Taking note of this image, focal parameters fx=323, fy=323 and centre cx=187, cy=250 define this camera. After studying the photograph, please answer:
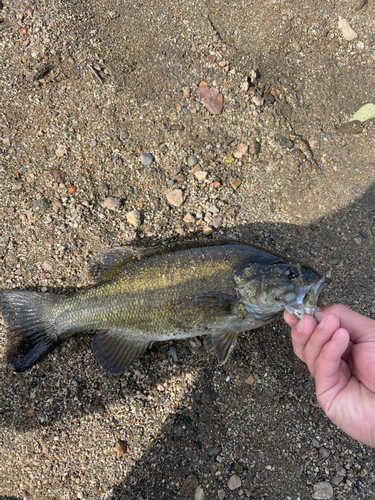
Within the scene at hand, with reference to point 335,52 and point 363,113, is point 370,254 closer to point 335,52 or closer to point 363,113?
point 363,113

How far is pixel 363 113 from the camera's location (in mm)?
4309

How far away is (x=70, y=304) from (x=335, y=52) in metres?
4.64

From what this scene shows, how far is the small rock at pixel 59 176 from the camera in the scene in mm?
3854

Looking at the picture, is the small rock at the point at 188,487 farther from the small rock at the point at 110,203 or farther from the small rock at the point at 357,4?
the small rock at the point at 357,4

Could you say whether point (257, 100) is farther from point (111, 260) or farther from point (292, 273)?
point (111, 260)

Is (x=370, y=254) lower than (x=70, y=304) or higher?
higher

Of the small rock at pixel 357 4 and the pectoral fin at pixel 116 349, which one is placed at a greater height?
the small rock at pixel 357 4

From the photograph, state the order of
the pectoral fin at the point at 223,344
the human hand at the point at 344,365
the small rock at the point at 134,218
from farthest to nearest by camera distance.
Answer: the small rock at the point at 134,218 < the pectoral fin at the point at 223,344 < the human hand at the point at 344,365

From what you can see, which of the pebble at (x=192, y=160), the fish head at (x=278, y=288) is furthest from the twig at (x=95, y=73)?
the fish head at (x=278, y=288)

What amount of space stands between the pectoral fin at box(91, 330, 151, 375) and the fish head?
124 cm

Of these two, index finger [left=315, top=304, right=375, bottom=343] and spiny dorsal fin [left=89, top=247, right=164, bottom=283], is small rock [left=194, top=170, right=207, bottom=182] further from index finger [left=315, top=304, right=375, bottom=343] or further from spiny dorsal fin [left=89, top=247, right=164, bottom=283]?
index finger [left=315, top=304, right=375, bottom=343]

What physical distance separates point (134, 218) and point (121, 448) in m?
2.49

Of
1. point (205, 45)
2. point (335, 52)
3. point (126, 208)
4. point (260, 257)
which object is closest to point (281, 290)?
point (260, 257)

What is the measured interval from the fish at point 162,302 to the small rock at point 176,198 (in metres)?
0.78
